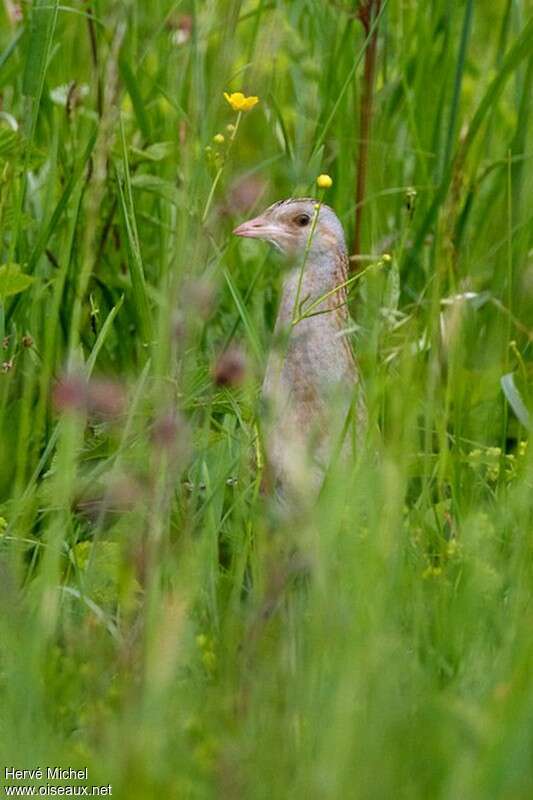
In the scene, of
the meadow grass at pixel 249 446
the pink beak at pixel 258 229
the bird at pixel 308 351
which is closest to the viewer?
the meadow grass at pixel 249 446

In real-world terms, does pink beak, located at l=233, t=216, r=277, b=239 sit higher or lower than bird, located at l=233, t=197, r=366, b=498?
higher

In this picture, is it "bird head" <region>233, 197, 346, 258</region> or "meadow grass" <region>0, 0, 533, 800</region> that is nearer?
"meadow grass" <region>0, 0, 533, 800</region>

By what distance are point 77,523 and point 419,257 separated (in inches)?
65.3

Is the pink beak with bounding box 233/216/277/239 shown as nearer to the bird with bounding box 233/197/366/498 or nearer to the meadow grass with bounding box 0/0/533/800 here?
the bird with bounding box 233/197/366/498

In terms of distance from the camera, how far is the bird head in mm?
4551

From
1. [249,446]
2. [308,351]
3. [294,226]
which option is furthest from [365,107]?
[249,446]

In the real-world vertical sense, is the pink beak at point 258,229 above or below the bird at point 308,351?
above

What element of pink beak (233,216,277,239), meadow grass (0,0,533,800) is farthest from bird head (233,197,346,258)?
Result: meadow grass (0,0,533,800)

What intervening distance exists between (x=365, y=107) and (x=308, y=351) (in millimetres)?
853

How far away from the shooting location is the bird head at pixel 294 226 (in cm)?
455

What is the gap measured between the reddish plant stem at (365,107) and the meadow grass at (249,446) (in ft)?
0.13

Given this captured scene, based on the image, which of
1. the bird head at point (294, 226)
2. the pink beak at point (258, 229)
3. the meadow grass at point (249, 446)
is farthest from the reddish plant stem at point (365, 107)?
the pink beak at point (258, 229)

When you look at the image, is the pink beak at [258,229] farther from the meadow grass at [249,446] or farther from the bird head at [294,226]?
the meadow grass at [249,446]

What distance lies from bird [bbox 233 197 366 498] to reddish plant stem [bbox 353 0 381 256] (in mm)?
241
